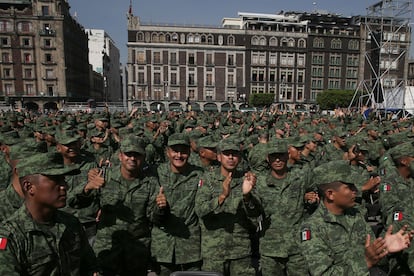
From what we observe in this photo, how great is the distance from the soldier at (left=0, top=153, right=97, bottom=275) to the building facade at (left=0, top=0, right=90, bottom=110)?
53.0m

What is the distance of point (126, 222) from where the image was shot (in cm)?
393

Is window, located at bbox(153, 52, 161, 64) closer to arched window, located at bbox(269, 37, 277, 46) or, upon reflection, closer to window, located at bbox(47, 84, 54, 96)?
window, located at bbox(47, 84, 54, 96)

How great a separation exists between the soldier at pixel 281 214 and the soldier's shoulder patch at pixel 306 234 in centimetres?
100

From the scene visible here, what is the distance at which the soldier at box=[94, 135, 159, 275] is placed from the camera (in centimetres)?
389

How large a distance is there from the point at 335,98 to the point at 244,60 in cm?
1546

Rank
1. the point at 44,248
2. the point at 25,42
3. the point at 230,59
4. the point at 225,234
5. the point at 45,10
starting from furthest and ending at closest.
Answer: the point at 230,59, the point at 25,42, the point at 45,10, the point at 225,234, the point at 44,248

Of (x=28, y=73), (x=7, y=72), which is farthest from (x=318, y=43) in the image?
(x=7, y=72)

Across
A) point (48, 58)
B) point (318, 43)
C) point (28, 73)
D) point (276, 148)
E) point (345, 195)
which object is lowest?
point (345, 195)

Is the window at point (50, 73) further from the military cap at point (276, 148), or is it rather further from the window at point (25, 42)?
the military cap at point (276, 148)

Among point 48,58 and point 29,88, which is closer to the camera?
point 29,88

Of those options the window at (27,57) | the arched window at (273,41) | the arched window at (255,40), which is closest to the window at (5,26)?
the window at (27,57)

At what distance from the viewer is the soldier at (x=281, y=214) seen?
12.7 ft

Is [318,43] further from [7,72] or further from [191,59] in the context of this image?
[7,72]

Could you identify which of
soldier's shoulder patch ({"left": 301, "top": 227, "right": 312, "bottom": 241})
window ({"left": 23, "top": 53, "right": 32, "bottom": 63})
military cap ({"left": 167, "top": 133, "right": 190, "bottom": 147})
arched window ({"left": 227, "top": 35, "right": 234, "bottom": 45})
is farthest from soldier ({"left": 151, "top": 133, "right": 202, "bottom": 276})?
window ({"left": 23, "top": 53, "right": 32, "bottom": 63})
